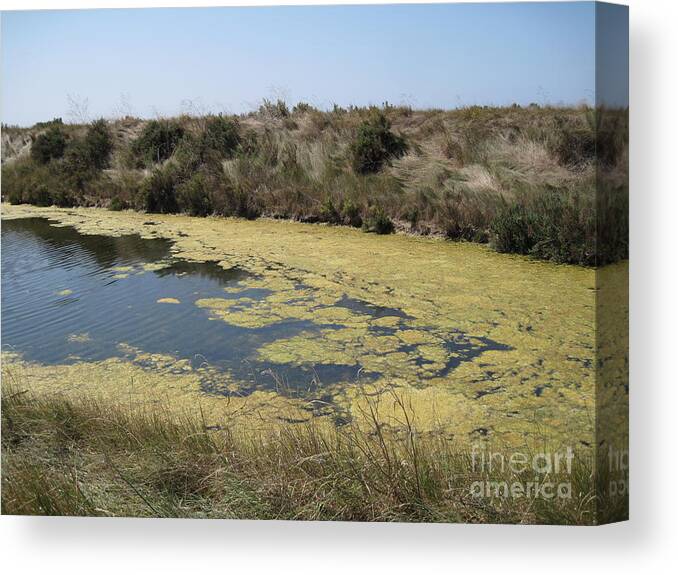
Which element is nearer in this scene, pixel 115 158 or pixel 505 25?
pixel 505 25

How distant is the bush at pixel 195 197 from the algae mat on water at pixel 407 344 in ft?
3.64

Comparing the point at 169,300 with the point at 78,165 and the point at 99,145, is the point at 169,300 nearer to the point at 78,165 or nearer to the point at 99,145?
the point at 99,145

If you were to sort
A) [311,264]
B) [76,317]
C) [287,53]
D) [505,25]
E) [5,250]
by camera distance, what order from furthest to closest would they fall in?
[5,250] → [311,264] → [76,317] → [287,53] → [505,25]

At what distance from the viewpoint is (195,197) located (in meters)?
7.61

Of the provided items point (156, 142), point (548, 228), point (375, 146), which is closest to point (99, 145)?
point (156, 142)

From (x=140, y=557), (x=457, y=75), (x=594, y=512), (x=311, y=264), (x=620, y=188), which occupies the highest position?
(x=457, y=75)

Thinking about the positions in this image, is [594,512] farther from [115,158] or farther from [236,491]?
[115,158]

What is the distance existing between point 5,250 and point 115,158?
124cm

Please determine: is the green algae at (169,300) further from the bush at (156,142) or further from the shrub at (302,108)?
the bush at (156,142)

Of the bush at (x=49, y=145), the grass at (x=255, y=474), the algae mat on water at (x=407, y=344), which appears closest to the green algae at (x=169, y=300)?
the algae mat on water at (x=407, y=344)

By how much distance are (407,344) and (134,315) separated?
1.76 metres

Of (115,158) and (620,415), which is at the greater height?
(115,158)

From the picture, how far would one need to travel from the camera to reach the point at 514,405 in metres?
A: 3.61

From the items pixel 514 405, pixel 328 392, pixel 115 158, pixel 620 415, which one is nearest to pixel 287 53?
pixel 328 392
